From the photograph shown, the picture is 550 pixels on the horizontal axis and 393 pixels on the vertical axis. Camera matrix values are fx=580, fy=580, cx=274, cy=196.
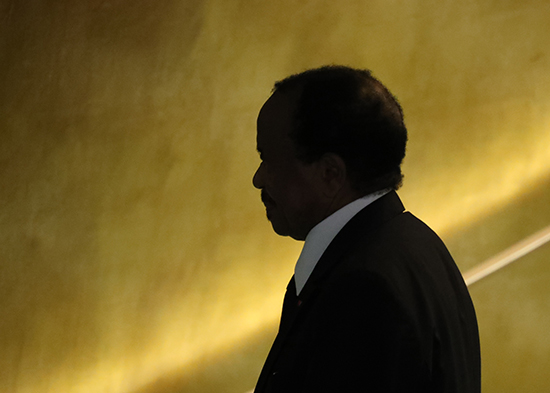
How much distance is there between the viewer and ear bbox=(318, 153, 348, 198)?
0.70 meters

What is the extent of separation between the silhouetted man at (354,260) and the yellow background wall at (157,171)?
1.12 metres

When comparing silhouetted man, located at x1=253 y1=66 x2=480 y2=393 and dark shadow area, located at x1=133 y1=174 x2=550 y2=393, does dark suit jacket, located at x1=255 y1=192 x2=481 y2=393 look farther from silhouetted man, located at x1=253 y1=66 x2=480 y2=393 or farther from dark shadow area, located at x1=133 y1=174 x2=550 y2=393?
dark shadow area, located at x1=133 y1=174 x2=550 y2=393

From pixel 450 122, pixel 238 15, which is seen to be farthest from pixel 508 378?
pixel 238 15

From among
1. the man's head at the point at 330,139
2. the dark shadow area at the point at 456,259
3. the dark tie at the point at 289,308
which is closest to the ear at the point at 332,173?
the man's head at the point at 330,139

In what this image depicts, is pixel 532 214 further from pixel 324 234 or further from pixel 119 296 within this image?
pixel 119 296

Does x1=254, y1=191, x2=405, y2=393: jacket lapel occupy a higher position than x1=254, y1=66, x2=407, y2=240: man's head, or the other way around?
x1=254, y1=66, x2=407, y2=240: man's head

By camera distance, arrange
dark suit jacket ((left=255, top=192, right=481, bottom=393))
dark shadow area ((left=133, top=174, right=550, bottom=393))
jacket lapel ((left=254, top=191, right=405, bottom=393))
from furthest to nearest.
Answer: dark shadow area ((left=133, top=174, right=550, bottom=393)) → jacket lapel ((left=254, top=191, right=405, bottom=393)) → dark suit jacket ((left=255, top=192, right=481, bottom=393))

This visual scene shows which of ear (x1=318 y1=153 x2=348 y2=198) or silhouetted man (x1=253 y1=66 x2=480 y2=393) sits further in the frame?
ear (x1=318 y1=153 x2=348 y2=198)

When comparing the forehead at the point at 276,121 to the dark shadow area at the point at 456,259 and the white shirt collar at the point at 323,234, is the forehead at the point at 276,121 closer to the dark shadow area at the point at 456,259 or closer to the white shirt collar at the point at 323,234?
the white shirt collar at the point at 323,234

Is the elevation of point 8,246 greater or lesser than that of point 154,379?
greater

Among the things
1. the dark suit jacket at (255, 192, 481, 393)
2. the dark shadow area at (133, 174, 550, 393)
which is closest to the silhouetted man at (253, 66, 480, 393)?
the dark suit jacket at (255, 192, 481, 393)

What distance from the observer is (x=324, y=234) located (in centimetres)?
73

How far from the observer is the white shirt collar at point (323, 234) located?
709 mm

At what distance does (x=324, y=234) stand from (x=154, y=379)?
1.39m
